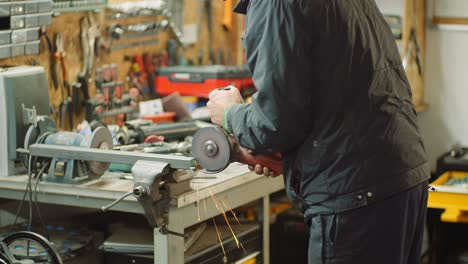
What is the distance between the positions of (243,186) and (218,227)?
0.31 meters

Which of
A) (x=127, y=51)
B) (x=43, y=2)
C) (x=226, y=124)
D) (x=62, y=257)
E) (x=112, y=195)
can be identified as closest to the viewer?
(x=226, y=124)

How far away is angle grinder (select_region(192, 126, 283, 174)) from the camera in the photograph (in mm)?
2320

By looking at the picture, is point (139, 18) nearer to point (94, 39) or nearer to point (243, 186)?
point (94, 39)

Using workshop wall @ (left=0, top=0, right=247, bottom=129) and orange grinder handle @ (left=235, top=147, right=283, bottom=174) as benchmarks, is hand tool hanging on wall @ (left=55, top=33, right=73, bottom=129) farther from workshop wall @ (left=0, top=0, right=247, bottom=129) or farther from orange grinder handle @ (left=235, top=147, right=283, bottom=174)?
orange grinder handle @ (left=235, top=147, right=283, bottom=174)

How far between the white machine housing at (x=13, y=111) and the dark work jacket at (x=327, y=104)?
1.11 m

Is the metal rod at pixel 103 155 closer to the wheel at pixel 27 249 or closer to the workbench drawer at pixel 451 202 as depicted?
the wheel at pixel 27 249

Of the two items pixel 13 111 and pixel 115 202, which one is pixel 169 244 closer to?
pixel 115 202

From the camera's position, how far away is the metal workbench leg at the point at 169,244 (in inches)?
107

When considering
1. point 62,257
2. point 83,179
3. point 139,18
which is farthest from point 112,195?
point 139,18

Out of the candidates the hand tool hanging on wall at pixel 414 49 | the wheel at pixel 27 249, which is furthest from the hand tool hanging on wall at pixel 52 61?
the hand tool hanging on wall at pixel 414 49

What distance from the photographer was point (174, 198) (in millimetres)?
2703

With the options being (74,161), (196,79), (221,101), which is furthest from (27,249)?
(196,79)

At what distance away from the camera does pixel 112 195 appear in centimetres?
280

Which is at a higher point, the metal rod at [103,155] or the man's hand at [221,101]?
the man's hand at [221,101]
